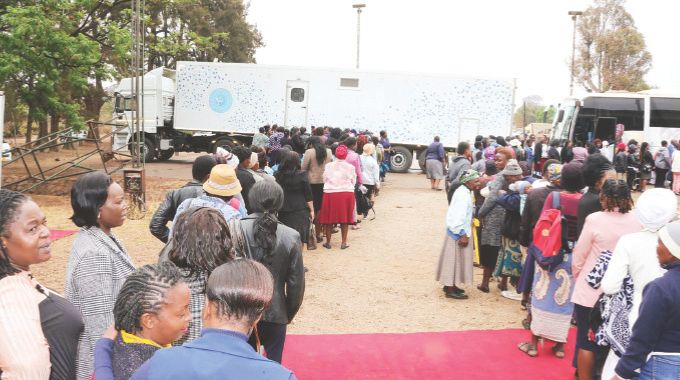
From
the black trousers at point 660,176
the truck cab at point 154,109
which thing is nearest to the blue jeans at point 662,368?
the black trousers at point 660,176

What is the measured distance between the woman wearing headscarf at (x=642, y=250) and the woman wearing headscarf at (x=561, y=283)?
4.74 ft

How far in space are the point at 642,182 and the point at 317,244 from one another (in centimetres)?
1214

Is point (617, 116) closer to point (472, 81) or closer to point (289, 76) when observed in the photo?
point (472, 81)

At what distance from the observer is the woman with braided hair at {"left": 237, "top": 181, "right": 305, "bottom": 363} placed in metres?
3.48

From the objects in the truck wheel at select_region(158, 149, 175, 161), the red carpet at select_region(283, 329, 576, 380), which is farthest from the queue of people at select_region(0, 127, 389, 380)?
the truck wheel at select_region(158, 149, 175, 161)

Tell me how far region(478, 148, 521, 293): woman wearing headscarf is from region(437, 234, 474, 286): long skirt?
21 centimetres

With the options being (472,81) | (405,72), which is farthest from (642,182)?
(405,72)

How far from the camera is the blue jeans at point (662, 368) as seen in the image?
100 inches

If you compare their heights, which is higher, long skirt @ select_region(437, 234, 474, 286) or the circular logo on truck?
the circular logo on truck

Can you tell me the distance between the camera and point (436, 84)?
18.8m

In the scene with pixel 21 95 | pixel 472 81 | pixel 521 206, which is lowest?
pixel 521 206

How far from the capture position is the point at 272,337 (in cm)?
367

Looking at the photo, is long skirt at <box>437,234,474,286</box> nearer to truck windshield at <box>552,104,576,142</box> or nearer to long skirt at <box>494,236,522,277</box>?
long skirt at <box>494,236,522,277</box>

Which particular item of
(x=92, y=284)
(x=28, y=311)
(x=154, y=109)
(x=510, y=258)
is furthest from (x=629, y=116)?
(x=28, y=311)
